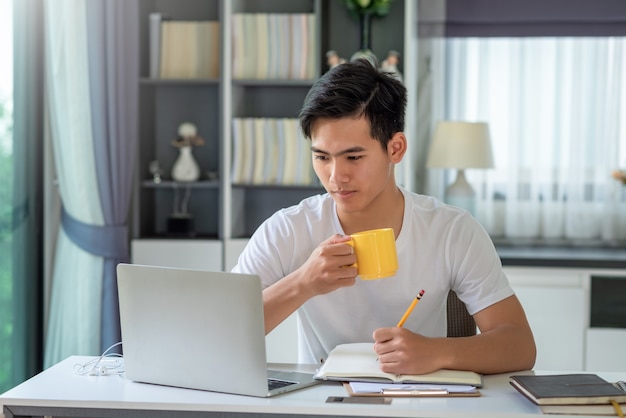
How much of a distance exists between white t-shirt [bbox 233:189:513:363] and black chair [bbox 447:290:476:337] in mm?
32

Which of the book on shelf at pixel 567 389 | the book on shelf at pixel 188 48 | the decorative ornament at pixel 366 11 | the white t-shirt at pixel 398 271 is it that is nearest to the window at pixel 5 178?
the book on shelf at pixel 188 48

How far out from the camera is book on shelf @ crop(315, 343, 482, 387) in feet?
5.65

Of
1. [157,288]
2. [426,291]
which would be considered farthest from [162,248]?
[157,288]

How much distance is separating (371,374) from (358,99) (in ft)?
1.99

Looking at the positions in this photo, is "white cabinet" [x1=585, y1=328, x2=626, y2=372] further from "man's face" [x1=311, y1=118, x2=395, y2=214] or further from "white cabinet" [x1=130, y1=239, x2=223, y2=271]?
"man's face" [x1=311, y1=118, x2=395, y2=214]

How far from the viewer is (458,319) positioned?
2.23 meters

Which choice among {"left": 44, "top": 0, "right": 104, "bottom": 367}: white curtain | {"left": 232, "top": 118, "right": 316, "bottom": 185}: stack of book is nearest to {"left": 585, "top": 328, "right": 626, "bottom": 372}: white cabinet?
{"left": 232, "top": 118, "right": 316, "bottom": 185}: stack of book

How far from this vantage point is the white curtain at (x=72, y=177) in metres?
3.65

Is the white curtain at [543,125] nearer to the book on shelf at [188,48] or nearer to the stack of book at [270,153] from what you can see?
the stack of book at [270,153]

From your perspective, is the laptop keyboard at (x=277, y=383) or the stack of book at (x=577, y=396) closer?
the stack of book at (x=577, y=396)

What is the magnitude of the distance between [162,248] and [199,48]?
0.84 m

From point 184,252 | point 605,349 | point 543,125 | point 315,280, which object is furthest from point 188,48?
point 315,280

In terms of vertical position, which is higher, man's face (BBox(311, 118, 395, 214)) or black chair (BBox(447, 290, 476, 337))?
man's face (BBox(311, 118, 395, 214))

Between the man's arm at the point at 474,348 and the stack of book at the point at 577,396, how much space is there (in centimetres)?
16
